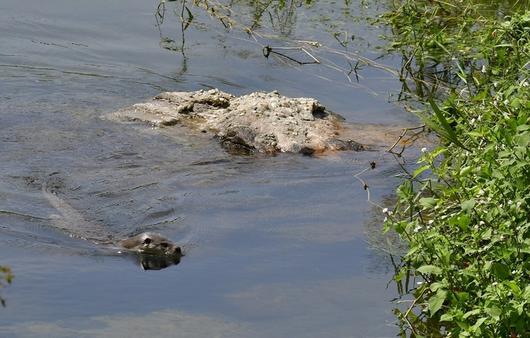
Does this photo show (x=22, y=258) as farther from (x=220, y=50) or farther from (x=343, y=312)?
(x=220, y=50)

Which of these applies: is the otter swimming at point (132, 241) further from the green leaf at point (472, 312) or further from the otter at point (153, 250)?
the green leaf at point (472, 312)

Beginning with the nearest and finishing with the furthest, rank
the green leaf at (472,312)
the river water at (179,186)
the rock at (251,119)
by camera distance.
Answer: the green leaf at (472,312) < the river water at (179,186) < the rock at (251,119)

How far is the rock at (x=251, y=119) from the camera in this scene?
387 inches

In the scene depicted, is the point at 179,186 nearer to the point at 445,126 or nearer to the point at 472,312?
the point at 445,126

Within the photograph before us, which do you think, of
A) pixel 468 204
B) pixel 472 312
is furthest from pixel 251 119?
pixel 472 312

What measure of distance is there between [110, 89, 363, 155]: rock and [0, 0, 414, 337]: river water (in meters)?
0.17

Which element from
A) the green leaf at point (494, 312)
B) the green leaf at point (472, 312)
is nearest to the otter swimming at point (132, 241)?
the green leaf at point (472, 312)

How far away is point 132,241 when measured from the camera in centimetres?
766

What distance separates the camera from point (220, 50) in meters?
12.6

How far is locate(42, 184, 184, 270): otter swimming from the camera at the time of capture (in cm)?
Result: 746

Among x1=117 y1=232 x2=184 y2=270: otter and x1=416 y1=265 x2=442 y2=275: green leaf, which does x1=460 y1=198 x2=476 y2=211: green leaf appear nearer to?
x1=416 y1=265 x2=442 y2=275: green leaf

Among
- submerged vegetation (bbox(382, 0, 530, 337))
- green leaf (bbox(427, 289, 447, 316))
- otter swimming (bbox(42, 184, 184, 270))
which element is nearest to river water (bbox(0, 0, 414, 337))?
otter swimming (bbox(42, 184, 184, 270))

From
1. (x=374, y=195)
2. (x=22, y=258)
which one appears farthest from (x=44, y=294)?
(x=374, y=195)

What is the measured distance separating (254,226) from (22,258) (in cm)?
174
